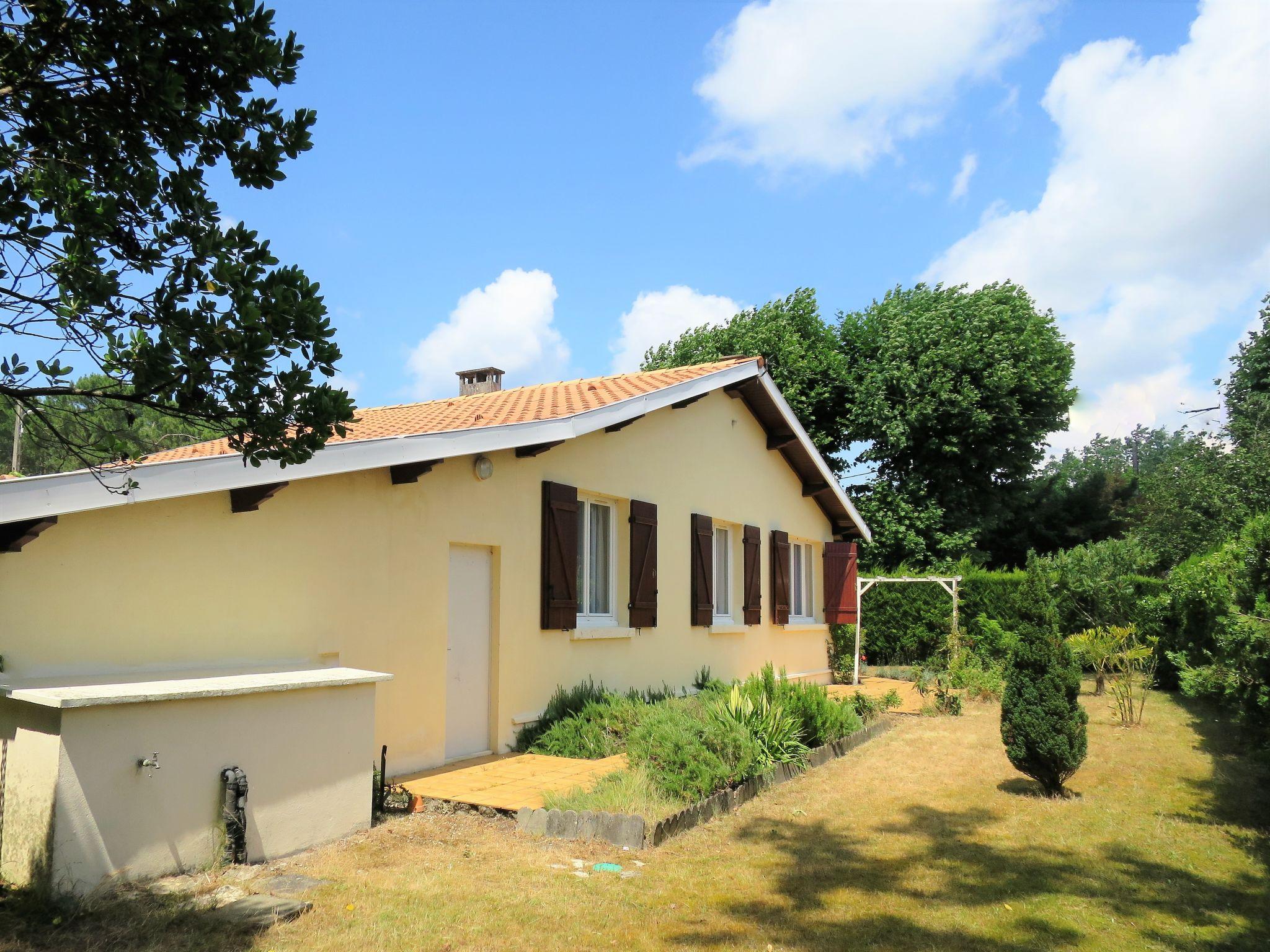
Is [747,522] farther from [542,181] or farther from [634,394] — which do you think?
[542,181]

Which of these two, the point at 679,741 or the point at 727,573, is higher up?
the point at 727,573

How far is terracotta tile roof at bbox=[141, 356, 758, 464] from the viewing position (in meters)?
8.91

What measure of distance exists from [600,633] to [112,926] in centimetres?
648

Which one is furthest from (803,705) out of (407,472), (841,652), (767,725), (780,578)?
(841,652)

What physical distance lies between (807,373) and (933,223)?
1491cm

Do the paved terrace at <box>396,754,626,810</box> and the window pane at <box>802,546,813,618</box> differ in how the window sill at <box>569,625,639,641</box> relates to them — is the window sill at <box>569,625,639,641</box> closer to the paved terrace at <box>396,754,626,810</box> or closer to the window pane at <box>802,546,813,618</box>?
the paved terrace at <box>396,754,626,810</box>

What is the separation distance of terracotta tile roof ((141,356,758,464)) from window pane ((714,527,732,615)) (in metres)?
2.65

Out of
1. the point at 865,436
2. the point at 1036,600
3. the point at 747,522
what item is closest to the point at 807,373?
the point at 865,436

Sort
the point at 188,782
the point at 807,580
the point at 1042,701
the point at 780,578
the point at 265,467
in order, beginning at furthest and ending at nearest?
1. the point at 807,580
2. the point at 780,578
3. the point at 1042,701
4. the point at 265,467
5. the point at 188,782

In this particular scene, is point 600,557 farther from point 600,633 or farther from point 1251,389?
point 1251,389

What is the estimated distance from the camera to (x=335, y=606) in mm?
7105

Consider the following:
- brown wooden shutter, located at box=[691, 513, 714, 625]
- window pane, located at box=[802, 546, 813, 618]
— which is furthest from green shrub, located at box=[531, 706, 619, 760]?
window pane, located at box=[802, 546, 813, 618]

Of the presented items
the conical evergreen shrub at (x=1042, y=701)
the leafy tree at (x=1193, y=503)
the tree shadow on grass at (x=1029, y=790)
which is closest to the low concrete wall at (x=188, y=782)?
the conical evergreen shrub at (x=1042, y=701)

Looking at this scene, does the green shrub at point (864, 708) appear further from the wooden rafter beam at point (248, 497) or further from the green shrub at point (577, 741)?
the wooden rafter beam at point (248, 497)
